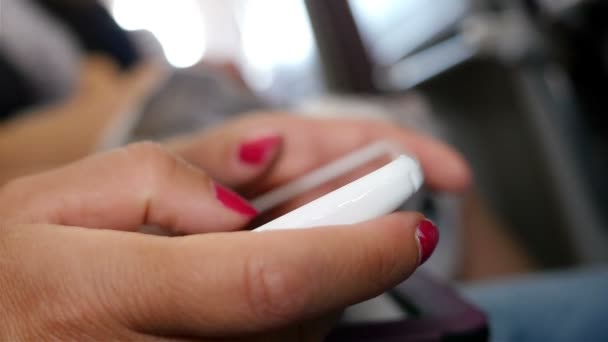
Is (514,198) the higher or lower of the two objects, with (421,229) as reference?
lower

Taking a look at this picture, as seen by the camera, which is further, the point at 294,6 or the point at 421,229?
the point at 294,6

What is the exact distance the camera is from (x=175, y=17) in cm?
234

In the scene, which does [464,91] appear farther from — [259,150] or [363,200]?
[363,200]

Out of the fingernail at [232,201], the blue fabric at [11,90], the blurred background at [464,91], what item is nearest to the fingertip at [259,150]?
the fingernail at [232,201]

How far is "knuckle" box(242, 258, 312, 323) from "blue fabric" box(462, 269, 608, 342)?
1.08ft

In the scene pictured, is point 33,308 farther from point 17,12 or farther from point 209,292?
point 17,12

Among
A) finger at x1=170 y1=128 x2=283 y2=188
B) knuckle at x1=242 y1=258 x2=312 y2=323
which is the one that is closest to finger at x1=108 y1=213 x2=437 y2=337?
knuckle at x1=242 y1=258 x2=312 y2=323

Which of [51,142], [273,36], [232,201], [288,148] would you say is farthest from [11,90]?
[273,36]

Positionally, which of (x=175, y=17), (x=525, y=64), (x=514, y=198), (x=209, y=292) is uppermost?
(x=175, y=17)

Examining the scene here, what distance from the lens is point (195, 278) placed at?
152 mm

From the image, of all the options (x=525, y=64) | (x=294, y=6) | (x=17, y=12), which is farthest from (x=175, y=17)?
(x=525, y=64)

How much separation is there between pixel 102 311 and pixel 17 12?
41.6 inches

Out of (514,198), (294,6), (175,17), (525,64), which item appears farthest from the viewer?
(175,17)

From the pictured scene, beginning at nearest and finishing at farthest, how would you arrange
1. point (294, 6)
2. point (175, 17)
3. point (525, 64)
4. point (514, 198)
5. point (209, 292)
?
point (209, 292)
point (525, 64)
point (514, 198)
point (294, 6)
point (175, 17)
